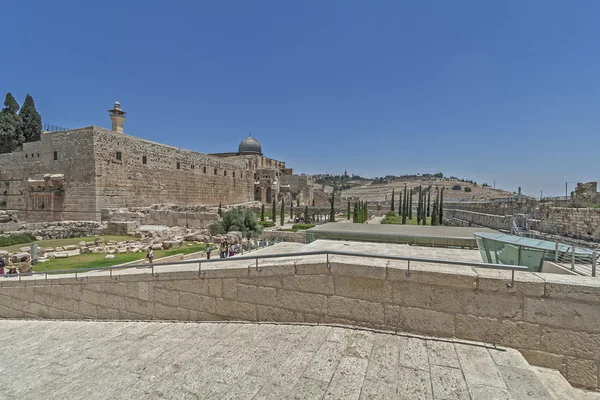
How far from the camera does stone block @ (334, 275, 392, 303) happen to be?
3500 millimetres

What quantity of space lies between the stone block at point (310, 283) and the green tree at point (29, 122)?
160 feet

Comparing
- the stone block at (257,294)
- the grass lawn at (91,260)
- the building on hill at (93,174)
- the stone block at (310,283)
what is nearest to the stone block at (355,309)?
the stone block at (310,283)

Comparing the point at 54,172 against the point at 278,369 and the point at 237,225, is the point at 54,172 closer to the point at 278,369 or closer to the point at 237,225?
the point at 237,225

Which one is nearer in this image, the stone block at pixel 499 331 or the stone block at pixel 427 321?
the stone block at pixel 499 331

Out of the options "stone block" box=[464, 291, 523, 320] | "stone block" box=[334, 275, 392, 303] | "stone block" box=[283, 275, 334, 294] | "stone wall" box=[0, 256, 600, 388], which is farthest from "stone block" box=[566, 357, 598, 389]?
"stone block" box=[283, 275, 334, 294]

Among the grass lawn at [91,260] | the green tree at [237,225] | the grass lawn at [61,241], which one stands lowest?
the grass lawn at [91,260]

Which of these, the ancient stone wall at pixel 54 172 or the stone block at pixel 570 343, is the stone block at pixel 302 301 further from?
the ancient stone wall at pixel 54 172

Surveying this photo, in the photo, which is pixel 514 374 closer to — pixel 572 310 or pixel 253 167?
pixel 572 310

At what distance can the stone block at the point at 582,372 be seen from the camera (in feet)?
9.35

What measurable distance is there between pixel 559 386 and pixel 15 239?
2361 centimetres

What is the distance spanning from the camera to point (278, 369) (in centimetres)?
288

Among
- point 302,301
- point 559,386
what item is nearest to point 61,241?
point 302,301

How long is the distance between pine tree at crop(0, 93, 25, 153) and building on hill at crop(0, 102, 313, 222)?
48.5 ft

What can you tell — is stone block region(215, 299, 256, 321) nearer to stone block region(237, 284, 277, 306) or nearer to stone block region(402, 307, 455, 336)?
stone block region(237, 284, 277, 306)
